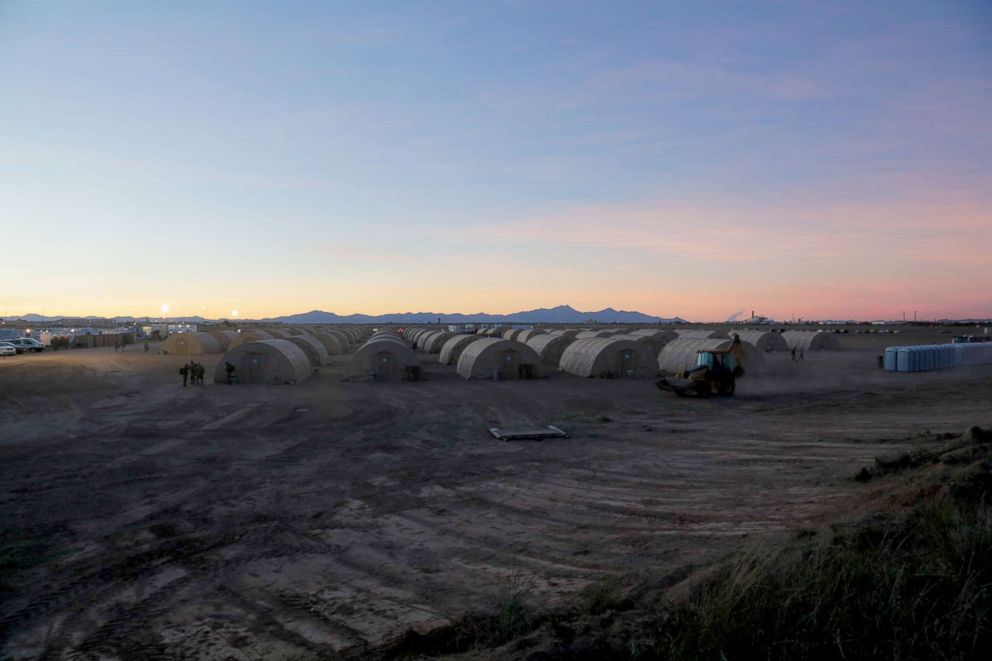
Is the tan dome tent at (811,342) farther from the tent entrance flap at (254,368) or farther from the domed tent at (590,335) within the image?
the tent entrance flap at (254,368)

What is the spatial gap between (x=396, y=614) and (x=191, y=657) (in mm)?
2158

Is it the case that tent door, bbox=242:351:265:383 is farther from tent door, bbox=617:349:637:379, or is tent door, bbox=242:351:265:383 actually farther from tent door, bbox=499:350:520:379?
tent door, bbox=617:349:637:379

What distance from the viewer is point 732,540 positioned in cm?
918

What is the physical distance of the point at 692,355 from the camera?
39250 mm

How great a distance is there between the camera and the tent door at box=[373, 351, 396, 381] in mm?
35125

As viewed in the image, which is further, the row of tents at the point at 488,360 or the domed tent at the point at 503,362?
the domed tent at the point at 503,362

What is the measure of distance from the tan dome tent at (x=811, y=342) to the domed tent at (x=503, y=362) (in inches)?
1490

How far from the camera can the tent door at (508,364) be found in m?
36.6

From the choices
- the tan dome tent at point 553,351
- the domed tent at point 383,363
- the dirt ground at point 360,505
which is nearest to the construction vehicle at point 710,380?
the dirt ground at point 360,505

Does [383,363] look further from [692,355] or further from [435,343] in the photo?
[435,343]

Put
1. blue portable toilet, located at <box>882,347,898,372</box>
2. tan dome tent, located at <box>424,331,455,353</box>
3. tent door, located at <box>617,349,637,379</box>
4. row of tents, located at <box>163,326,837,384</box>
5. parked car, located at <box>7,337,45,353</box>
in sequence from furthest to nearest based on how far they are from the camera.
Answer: tan dome tent, located at <box>424,331,455,353</box> < parked car, located at <box>7,337,45,353</box> < blue portable toilet, located at <box>882,347,898,372</box> < tent door, located at <box>617,349,637,379</box> < row of tents, located at <box>163,326,837,384</box>

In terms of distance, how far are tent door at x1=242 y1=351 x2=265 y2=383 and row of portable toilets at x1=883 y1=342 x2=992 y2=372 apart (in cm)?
3805

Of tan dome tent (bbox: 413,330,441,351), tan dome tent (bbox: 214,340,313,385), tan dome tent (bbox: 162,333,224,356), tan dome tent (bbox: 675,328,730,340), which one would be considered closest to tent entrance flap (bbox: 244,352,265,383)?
tan dome tent (bbox: 214,340,313,385)

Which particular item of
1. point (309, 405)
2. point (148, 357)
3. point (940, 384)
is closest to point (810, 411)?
point (940, 384)
